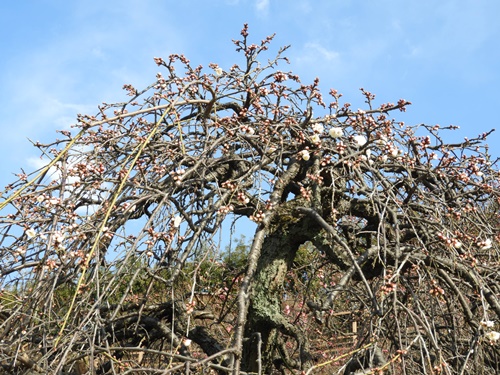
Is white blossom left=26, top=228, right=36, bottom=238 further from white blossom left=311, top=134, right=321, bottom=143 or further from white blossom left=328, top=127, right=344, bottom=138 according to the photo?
white blossom left=328, top=127, right=344, bottom=138

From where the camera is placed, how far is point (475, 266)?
2.73 m

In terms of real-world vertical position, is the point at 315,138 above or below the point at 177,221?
above

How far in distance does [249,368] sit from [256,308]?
13.0 inches

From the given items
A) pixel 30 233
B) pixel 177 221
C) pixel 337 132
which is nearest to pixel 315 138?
pixel 337 132

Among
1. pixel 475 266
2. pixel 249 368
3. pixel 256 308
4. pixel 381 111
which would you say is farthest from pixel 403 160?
pixel 249 368

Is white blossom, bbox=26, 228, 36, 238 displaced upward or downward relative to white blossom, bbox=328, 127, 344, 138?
downward

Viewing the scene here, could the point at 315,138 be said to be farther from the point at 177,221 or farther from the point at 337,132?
the point at 177,221

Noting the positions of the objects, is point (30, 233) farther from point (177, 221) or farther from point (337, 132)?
point (337, 132)

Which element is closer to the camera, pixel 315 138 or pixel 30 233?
pixel 30 233

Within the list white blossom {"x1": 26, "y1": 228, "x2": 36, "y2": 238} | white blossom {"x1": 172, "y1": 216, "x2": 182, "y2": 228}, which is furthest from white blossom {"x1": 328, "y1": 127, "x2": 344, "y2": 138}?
white blossom {"x1": 26, "y1": 228, "x2": 36, "y2": 238}

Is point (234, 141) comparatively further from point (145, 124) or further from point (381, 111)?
point (381, 111)

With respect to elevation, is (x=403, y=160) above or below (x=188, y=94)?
below

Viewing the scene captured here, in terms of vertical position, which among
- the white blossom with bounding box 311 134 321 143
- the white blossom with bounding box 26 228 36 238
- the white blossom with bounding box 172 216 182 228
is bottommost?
the white blossom with bounding box 26 228 36 238

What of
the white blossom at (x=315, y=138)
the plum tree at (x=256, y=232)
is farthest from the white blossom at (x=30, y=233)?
the white blossom at (x=315, y=138)
